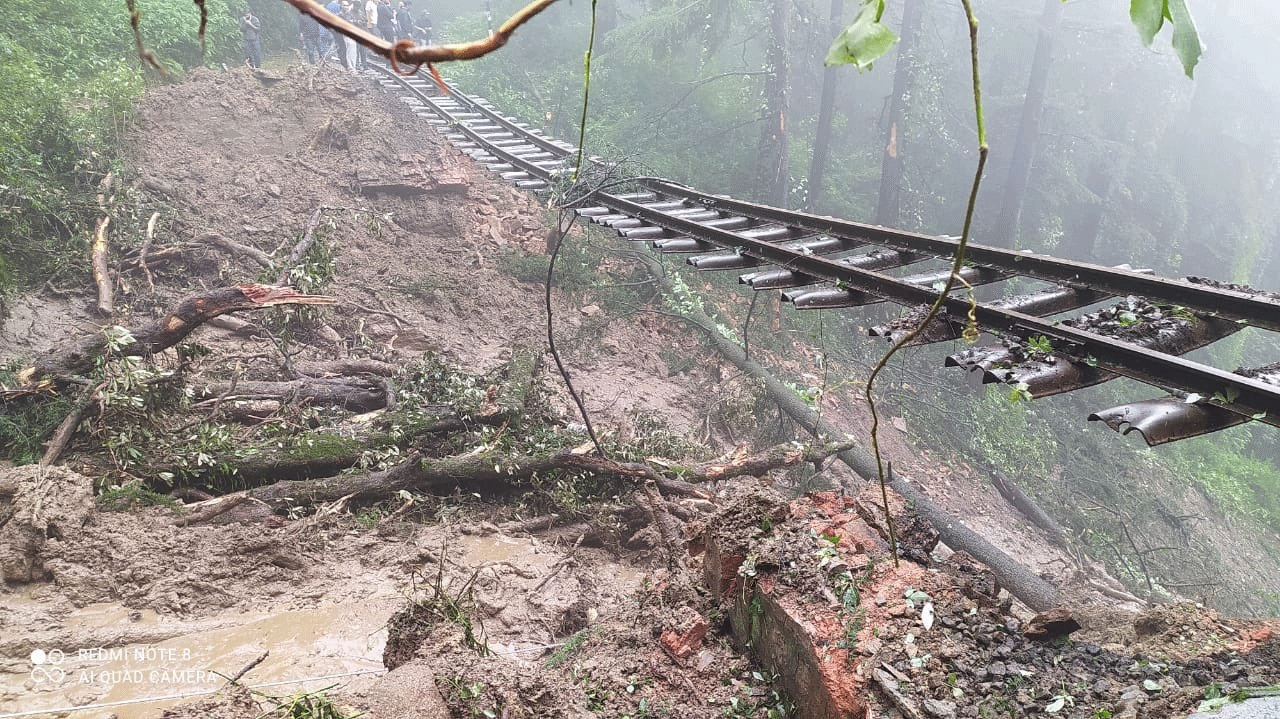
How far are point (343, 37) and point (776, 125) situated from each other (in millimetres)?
10387

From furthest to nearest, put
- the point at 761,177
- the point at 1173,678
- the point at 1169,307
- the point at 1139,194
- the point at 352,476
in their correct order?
the point at 1139,194 → the point at 761,177 → the point at 352,476 → the point at 1169,307 → the point at 1173,678

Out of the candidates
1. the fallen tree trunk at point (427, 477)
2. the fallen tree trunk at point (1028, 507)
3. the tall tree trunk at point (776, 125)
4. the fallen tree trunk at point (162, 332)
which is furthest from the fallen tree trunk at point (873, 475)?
the fallen tree trunk at point (162, 332)

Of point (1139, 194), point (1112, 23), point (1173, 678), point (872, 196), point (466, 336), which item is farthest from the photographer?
point (1112, 23)

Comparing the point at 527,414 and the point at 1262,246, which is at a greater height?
the point at 1262,246

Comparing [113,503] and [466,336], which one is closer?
[113,503]

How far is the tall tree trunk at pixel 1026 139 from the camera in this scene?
56.5ft

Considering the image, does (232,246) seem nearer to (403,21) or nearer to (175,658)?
(175,658)

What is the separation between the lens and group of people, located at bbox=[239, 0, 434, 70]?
15352 mm

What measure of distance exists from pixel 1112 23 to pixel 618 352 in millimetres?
25673

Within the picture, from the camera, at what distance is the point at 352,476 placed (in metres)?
5.61

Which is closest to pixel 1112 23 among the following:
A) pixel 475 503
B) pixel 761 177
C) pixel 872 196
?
pixel 872 196

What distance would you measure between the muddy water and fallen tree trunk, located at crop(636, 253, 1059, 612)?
166 inches

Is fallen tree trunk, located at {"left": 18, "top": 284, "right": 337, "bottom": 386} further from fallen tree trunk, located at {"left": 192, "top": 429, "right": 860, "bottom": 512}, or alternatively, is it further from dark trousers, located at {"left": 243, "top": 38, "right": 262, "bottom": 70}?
dark trousers, located at {"left": 243, "top": 38, "right": 262, "bottom": 70}

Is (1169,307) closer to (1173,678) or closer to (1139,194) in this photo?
(1173,678)
